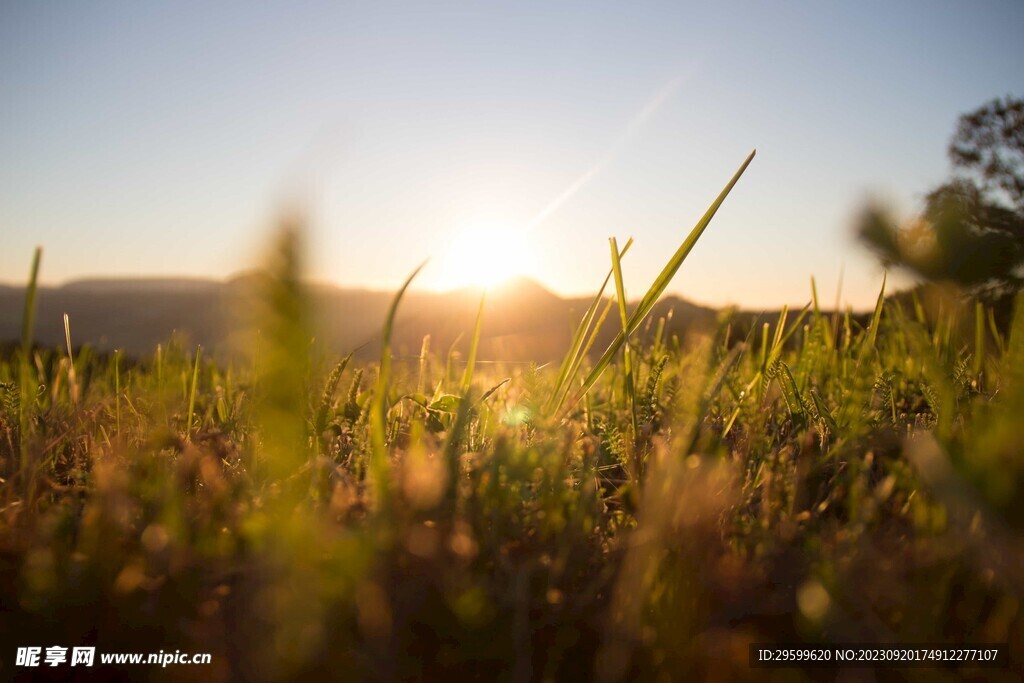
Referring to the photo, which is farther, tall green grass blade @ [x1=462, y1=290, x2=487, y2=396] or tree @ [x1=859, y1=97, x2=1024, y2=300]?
tree @ [x1=859, y1=97, x2=1024, y2=300]

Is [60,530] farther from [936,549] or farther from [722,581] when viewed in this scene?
[936,549]

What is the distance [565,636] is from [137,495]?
2.08 feet

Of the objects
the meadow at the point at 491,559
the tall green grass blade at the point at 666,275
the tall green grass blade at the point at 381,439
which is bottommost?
the meadow at the point at 491,559

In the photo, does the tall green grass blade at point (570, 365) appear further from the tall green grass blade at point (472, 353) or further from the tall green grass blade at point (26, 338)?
the tall green grass blade at point (26, 338)

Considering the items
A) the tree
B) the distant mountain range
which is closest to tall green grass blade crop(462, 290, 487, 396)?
the distant mountain range

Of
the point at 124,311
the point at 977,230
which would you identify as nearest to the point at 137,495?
the point at 124,311

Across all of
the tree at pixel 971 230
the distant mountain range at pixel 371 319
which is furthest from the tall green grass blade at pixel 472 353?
the tree at pixel 971 230

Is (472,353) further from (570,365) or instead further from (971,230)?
(971,230)

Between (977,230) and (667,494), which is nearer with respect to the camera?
(667,494)

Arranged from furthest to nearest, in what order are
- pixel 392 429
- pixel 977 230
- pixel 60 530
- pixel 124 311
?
pixel 977 230 < pixel 124 311 < pixel 392 429 < pixel 60 530

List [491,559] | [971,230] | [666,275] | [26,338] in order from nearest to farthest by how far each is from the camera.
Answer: [491,559] < [26,338] < [666,275] < [971,230]

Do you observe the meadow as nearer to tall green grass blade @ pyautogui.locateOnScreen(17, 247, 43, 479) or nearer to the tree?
tall green grass blade @ pyautogui.locateOnScreen(17, 247, 43, 479)

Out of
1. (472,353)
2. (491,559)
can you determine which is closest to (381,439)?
(491,559)

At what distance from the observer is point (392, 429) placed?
1.18 meters
